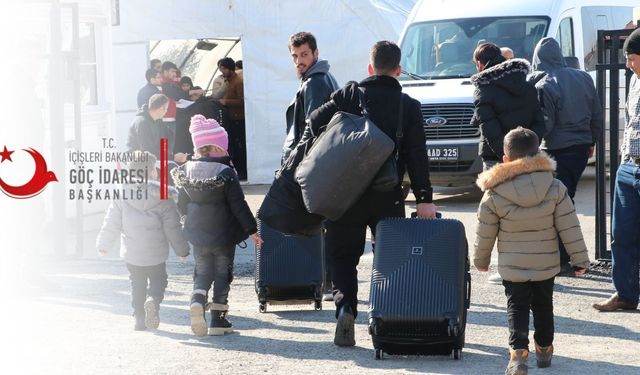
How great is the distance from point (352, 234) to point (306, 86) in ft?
4.30

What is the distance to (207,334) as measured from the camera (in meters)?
8.26

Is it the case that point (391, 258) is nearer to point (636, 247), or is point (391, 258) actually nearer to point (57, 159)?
point (636, 247)

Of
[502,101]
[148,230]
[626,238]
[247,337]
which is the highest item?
[502,101]

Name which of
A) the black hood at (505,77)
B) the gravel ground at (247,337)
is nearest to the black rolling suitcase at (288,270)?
the gravel ground at (247,337)

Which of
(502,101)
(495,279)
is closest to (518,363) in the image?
(502,101)

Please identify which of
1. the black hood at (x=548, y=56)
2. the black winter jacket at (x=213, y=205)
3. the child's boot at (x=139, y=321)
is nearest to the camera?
the black winter jacket at (x=213, y=205)

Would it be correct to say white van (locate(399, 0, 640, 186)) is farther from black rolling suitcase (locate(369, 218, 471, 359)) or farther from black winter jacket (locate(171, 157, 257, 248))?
black rolling suitcase (locate(369, 218, 471, 359))

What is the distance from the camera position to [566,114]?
10250mm

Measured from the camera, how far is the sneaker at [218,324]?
825 cm

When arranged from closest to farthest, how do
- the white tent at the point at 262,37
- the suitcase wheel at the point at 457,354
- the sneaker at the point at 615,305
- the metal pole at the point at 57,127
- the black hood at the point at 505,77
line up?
the suitcase wheel at the point at 457,354
the sneaker at the point at 615,305
the black hood at the point at 505,77
the metal pole at the point at 57,127
the white tent at the point at 262,37

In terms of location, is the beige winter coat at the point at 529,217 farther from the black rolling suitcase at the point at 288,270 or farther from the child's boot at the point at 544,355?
the black rolling suitcase at the point at 288,270

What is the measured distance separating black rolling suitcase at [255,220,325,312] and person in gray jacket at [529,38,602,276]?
2.45m

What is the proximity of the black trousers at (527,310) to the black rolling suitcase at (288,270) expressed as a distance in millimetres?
2132

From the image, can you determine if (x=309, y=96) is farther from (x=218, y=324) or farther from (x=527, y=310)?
(x=527, y=310)
